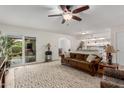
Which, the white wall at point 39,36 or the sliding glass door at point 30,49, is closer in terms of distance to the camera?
the white wall at point 39,36

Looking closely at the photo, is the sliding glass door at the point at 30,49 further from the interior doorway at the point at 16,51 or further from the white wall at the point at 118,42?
the white wall at the point at 118,42

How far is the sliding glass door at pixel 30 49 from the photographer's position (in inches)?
283

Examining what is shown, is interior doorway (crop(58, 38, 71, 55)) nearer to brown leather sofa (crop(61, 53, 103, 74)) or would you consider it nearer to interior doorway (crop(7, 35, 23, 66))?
brown leather sofa (crop(61, 53, 103, 74))

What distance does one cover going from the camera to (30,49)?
7441mm

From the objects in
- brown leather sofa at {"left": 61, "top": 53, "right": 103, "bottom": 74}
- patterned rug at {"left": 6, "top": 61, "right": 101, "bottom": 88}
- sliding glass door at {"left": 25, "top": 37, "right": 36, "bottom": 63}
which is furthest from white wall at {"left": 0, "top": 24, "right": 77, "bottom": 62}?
patterned rug at {"left": 6, "top": 61, "right": 101, "bottom": 88}

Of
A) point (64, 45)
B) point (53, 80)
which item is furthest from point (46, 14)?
point (64, 45)

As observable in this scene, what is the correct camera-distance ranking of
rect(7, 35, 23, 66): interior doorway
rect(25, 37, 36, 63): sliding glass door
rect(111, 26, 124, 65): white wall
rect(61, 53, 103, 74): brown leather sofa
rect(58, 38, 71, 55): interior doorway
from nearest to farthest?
rect(61, 53, 103, 74): brown leather sofa, rect(111, 26, 124, 65): white wall, rect(7, 35, 23, 66): interior doorway, rect(25, 37, 36, 63): sliding glass door, rect(58, 38, 71, 55): interior doorway

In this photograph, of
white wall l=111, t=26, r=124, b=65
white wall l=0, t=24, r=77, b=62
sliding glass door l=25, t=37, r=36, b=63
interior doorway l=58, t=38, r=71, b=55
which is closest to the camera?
white wall l=111, t=26, r=124, b=65

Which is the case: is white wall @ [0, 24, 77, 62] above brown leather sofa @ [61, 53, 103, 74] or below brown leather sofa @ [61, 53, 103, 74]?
above

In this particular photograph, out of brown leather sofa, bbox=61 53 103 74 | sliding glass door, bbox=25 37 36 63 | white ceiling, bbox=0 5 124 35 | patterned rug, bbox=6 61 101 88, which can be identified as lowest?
patterned rug, bbox=6 61 101 88

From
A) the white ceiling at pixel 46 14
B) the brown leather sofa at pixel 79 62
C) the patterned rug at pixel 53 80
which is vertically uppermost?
the white ceiling at pixel 46 14

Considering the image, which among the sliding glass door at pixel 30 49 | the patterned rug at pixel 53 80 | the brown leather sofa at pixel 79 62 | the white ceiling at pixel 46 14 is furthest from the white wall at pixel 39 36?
the patterned rug at pixel 53 80

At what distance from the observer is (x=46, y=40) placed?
8.34m

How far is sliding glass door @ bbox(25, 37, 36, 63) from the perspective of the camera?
7184mm
